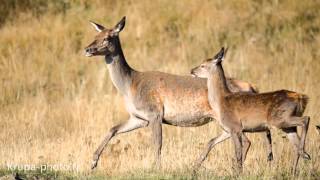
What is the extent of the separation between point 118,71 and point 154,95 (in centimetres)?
74

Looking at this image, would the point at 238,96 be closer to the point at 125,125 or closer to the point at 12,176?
the point at 125,125

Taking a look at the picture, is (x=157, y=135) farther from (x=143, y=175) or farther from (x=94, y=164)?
(x=143, y=175)

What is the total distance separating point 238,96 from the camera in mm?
12578

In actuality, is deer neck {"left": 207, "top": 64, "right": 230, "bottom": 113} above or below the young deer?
above

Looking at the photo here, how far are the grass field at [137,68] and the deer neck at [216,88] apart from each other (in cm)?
93

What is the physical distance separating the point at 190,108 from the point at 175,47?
8.70 m

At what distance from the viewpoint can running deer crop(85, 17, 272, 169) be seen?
44.1 ft

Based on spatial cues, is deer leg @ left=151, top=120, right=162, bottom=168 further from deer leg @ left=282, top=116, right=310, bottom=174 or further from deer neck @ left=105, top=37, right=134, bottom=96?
deer leg @ left=282, top=116, right=310, bottom=174

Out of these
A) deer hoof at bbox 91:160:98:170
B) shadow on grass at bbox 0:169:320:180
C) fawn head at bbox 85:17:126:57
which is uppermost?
fawn head at bbox 85:17:126:57

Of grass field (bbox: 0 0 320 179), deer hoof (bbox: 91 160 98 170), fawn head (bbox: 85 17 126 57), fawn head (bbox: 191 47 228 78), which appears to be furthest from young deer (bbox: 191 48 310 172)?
fawn head (bbox: 85 17 126 57)

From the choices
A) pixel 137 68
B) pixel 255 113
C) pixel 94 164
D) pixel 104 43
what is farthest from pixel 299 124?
pixel 137 68

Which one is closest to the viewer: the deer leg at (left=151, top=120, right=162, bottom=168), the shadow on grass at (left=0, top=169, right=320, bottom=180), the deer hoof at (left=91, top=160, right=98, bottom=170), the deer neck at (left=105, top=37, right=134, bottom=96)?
the shadow on grass at (left=0, top=169, right=320, bottom=180)

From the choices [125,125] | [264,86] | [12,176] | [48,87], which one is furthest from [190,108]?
[48,87]

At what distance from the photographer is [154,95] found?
13641 millimetres
